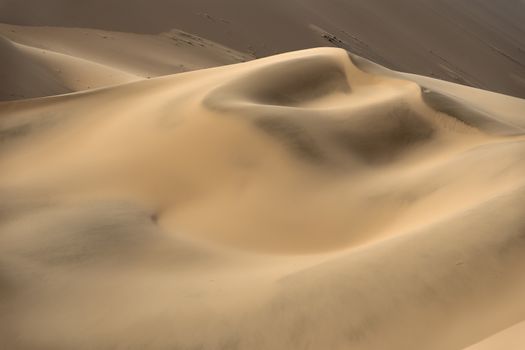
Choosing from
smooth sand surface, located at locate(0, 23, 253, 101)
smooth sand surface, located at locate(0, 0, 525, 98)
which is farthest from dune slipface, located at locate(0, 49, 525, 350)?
smooth sand surface, located at locate(0, 0, 525, 98)

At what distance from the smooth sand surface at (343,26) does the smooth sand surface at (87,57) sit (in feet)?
0.86

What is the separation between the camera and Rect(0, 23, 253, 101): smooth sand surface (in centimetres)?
400

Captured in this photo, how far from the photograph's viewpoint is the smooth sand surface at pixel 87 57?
400 centimetres

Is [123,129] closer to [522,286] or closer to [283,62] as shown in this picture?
[283,62]

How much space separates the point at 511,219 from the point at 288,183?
0.99 metres

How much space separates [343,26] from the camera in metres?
10.7

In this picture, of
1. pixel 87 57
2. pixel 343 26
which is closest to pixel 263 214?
pixel 87 57

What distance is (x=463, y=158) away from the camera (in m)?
2.52

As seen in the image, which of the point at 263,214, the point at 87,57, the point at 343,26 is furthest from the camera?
the point at 343,26

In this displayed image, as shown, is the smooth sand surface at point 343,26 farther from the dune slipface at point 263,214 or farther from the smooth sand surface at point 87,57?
the dune slipface at point 263,214

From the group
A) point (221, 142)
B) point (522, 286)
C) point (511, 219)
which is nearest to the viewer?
point (522, 286)

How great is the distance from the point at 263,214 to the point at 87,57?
4037 millimetres

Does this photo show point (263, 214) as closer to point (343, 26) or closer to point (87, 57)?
point (87, 57)

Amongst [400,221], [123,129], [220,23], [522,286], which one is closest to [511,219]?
[522,286]
